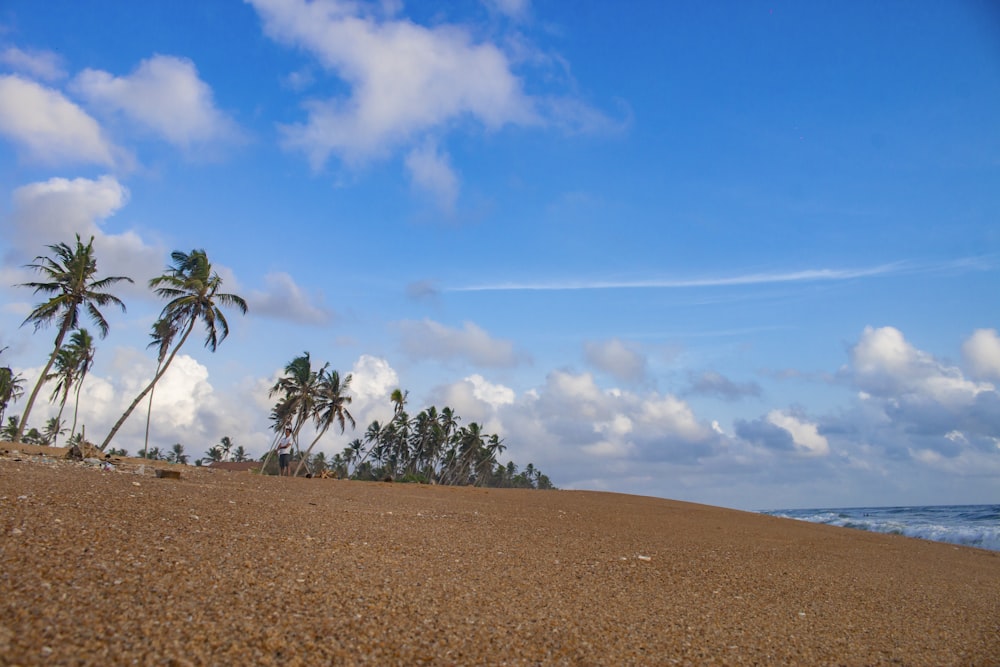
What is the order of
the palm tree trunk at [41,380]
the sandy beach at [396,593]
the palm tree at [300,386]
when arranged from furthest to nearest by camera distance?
the palm tree at [300,386]
the palm tree trunk at [41,380]
the sandy beach at [396,593]

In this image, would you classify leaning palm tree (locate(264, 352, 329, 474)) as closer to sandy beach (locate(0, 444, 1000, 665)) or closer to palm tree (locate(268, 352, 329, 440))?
palm tree (locate(268, 352, 329, 440))

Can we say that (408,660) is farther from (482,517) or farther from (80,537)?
(482,517)

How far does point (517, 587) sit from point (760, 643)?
2.86 m

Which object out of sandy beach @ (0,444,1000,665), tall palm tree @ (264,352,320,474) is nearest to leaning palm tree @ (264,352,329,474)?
tall palm tree @ (264,352,320,474)

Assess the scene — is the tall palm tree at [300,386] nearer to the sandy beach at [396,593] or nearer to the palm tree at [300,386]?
the palm tree at [300,386]

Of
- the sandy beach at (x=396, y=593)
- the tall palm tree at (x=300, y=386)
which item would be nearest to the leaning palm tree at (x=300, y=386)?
the tall palm tree at (x=300, y=386)

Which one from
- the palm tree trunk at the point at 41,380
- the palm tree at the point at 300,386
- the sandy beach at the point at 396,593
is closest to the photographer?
the sandy beach at the point at 396,593

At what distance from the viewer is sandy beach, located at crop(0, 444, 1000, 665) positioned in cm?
480

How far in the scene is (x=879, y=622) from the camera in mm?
8492

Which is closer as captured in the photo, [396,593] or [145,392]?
[396,593]

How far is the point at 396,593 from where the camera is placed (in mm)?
6574

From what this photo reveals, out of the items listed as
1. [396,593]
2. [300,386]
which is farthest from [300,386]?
[396,593]

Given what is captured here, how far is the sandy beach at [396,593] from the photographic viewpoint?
4801mm

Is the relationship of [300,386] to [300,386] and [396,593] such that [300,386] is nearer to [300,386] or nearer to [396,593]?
[300,386]
